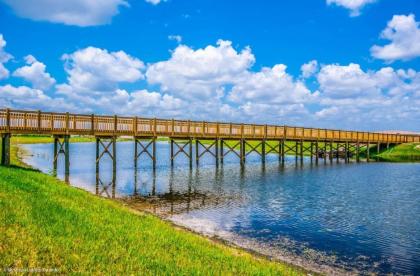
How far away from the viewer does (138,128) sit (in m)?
38.4

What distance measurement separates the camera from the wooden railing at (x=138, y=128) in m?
29.8

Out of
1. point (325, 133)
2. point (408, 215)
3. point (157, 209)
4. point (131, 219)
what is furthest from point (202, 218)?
point (325, 133)

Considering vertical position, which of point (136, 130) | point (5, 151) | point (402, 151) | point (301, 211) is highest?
point (136, 130)

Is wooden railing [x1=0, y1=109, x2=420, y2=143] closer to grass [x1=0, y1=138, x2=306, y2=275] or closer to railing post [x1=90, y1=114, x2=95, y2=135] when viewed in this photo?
railing post [x1=90, y1=114, x2=95, y2=135]

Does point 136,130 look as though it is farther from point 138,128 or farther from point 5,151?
point 5,151

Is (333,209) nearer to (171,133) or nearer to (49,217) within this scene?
(49,217)

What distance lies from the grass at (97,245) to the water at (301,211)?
259 centimetres

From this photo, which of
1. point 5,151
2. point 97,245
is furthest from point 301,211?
point 5,151

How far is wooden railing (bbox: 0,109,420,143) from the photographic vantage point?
29844 millimetres

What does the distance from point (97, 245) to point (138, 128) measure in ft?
95.3

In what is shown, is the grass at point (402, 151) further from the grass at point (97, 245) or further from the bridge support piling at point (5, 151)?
the grass at point (97, 245)

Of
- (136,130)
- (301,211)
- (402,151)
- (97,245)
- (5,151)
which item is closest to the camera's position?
(97,245)

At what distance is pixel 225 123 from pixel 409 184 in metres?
22.0

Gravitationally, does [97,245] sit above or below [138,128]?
below
